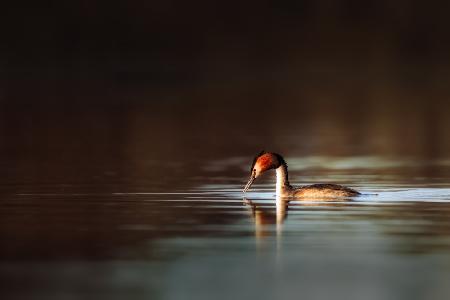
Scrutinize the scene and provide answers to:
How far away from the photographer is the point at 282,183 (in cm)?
2373

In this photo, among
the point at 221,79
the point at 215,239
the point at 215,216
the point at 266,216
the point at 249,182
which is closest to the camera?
the point at 215,239

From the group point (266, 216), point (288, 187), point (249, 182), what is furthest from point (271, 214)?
point (249, 182)

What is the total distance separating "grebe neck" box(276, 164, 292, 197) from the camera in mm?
23641

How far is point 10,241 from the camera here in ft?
62.3

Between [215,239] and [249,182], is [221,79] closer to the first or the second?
[249,182]

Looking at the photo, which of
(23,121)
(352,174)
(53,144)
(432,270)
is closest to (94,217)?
(432,270)

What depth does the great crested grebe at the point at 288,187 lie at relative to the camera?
2295cm

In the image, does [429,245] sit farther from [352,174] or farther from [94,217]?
[352,174]

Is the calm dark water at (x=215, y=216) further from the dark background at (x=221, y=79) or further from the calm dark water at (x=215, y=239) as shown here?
the dark background at (x=221, y=79)

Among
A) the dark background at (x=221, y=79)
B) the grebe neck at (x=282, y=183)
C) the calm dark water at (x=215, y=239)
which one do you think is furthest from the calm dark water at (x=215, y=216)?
the dark background at (x=221, y=79)

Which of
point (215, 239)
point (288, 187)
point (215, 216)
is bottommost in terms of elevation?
point (215, 239)

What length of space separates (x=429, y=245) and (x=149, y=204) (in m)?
5.34

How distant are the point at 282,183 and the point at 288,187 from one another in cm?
11

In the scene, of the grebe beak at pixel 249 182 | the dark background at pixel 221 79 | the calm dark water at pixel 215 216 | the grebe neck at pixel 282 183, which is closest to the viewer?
the calm dark water at pixel 215 216
